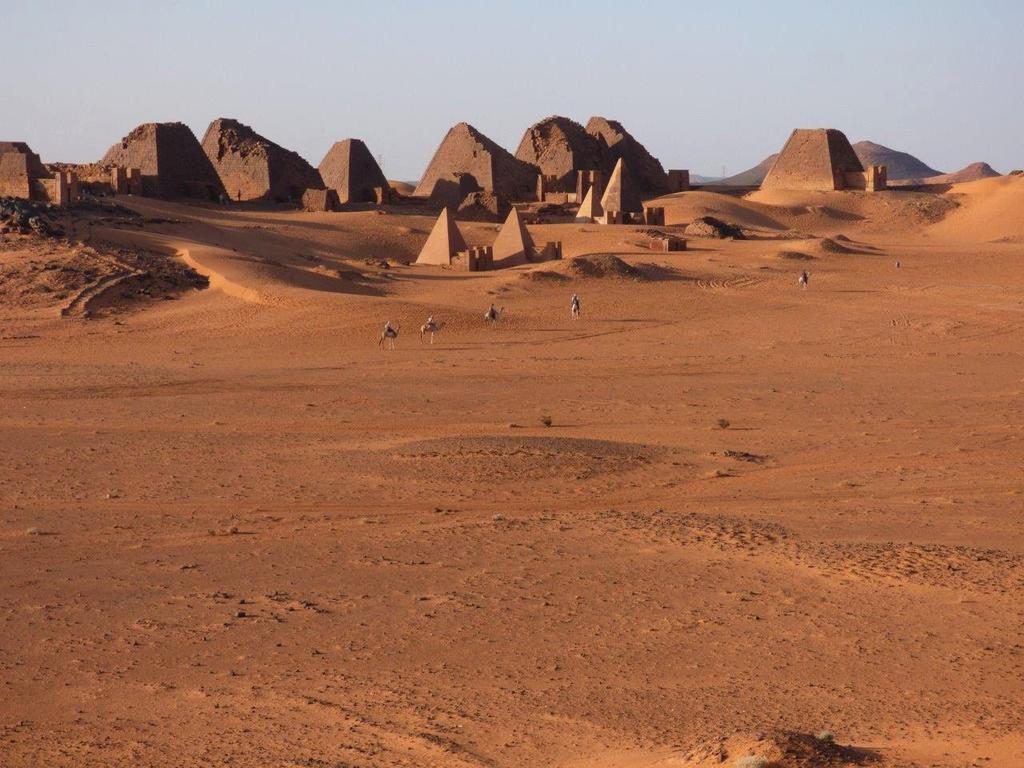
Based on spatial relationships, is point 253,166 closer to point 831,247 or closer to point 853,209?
point 831,247

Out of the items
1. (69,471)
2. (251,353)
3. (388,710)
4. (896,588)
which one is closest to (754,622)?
(896,588)

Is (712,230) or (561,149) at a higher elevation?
(561,149)

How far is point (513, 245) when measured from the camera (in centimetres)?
2930

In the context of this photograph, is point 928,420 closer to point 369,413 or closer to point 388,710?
point 369,413

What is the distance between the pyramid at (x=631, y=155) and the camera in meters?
51.6

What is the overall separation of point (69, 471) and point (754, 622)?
620 centimetres

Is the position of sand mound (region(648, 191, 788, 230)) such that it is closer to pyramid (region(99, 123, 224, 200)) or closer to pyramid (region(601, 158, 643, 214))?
pyramid (region(601, 158, 643, 214))

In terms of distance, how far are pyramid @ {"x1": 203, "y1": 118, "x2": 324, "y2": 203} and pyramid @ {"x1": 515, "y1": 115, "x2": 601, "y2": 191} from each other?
33.2 ft

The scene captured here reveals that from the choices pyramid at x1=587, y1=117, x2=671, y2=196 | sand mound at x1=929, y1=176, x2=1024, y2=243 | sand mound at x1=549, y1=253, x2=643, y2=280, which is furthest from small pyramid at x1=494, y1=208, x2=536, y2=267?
pyramid at x1=587, y1=117, x2=671, y2=196

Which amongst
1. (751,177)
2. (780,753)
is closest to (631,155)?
(780,753)

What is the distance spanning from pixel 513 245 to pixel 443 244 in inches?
58.9

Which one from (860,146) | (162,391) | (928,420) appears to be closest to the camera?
(928,420)

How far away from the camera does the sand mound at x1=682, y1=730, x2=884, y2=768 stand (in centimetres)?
490

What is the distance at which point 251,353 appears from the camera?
18766 mm
